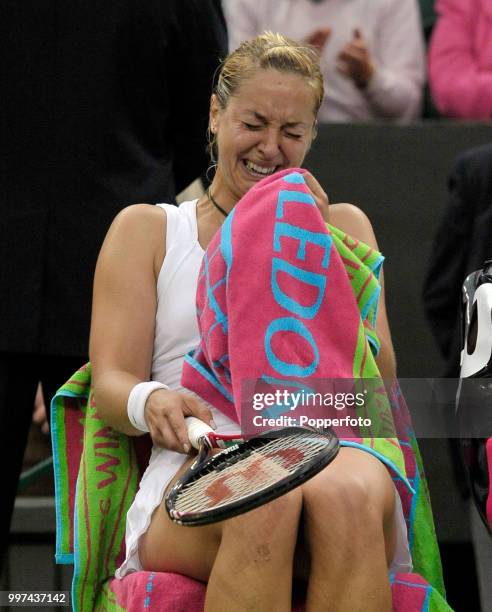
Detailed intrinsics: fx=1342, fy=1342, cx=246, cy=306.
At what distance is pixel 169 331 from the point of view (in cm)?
206

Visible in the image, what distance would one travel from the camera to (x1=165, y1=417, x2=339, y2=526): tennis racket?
143cm

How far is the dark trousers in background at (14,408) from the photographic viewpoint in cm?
236

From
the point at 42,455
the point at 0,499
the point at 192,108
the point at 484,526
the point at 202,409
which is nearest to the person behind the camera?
the point at 202,409

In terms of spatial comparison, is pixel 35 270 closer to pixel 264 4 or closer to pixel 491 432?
pixel 491 432

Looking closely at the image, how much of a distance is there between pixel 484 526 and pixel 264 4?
67.8 inches

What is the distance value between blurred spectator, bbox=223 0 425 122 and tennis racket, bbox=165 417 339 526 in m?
1.77

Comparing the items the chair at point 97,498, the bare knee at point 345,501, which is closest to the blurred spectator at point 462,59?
the chair at point 97,498

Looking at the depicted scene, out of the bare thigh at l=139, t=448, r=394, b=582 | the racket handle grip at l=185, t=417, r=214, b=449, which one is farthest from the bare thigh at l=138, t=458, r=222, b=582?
the racket handle grip at l=185, t=417, r=214, b=449

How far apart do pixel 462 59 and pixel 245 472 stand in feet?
6.87

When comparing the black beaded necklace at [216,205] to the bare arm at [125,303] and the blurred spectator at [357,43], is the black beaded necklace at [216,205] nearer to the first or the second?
the bare arm at [125,303]

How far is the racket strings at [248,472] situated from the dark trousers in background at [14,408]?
0.83 metres

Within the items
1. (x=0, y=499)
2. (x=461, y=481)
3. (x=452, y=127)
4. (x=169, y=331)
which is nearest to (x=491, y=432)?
(x=169, y=331)

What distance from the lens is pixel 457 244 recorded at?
2.81 meters

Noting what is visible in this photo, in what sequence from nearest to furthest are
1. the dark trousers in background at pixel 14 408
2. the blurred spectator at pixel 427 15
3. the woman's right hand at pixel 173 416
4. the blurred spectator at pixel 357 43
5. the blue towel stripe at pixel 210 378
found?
1. the woman's right hand at pixel 173 416
2. the blue towel stripe at pixel 210 378
3. the dark trousers in background at pixel 14 408
4. the blurred spectator at pixel 357 43
5. the blurred spectator at pixel 427 15
